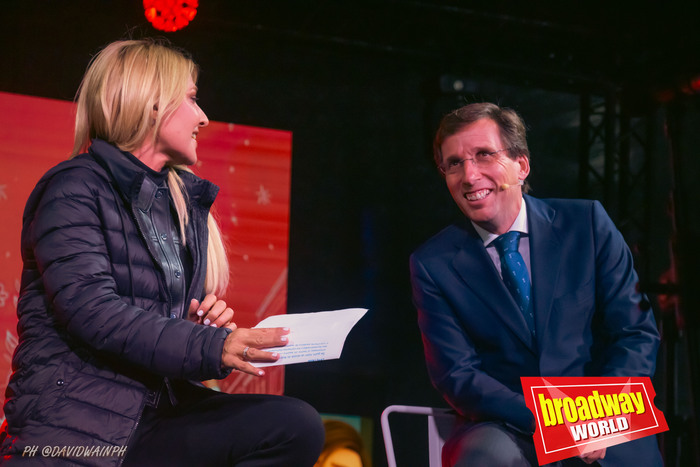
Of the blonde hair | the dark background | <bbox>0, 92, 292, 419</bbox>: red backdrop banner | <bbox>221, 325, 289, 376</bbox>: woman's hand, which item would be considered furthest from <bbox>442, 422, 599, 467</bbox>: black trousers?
the dark background

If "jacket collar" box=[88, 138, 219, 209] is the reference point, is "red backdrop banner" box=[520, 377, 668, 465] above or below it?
below

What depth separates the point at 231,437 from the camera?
1.71 m

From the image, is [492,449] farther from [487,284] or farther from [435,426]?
[487,284]

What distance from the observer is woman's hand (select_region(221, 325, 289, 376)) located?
5.20 feet

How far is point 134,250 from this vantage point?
5.88 ft

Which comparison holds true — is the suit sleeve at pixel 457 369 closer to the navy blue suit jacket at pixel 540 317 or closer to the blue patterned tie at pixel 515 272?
the navy blue suit jacket at pixel 540 317

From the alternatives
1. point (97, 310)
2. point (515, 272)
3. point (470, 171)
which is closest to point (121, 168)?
point (97, 310)

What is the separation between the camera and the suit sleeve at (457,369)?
2.17m

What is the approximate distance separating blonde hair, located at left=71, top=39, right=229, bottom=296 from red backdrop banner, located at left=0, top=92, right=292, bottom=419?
2.70 metres

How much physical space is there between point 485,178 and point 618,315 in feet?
2.22

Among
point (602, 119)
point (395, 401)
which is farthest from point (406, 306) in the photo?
point (602, 119)

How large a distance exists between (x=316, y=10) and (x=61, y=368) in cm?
437

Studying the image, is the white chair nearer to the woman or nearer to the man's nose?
the woman

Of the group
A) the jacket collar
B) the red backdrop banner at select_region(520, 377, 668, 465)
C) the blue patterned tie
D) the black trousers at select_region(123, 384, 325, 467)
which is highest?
the jacket collar
